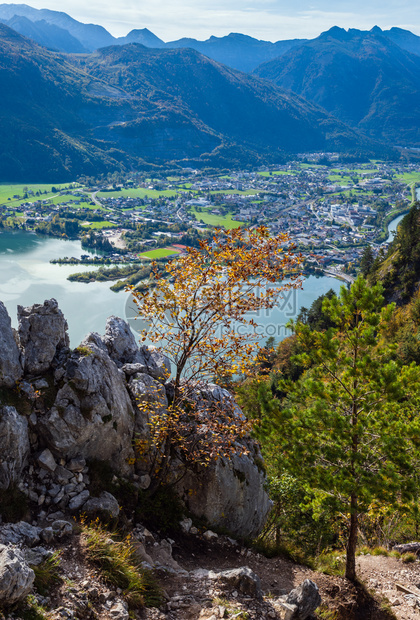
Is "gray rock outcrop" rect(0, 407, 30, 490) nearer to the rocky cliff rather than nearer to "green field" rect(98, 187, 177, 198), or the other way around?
the rocky cliff

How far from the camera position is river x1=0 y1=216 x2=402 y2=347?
4047 centimetres

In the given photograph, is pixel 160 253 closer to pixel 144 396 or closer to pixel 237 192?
pixel 144 396

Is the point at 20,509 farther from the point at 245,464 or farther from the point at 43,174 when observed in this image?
the point at 43,174

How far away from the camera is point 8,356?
6301mm

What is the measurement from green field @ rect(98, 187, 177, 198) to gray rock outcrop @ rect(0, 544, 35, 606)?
384 feet

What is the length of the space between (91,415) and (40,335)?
1.54 m

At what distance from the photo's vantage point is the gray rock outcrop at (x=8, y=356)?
20.3ft

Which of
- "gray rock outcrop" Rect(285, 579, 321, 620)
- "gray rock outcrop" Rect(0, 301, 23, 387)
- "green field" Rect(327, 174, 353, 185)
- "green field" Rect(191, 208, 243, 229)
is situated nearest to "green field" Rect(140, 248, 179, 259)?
"green field" Rect(191, 208, 243, 229)

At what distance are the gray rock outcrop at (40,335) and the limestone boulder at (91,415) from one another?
0.35m

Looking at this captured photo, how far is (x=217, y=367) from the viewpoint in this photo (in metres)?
6.41

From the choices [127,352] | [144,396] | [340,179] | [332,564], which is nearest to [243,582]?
[332,564]

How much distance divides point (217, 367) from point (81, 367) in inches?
89.6

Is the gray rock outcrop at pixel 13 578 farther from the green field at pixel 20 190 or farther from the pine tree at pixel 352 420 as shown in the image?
the green field at pixel 20 190

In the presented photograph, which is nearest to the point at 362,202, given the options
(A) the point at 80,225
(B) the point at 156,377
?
(A) the point at 80,225
